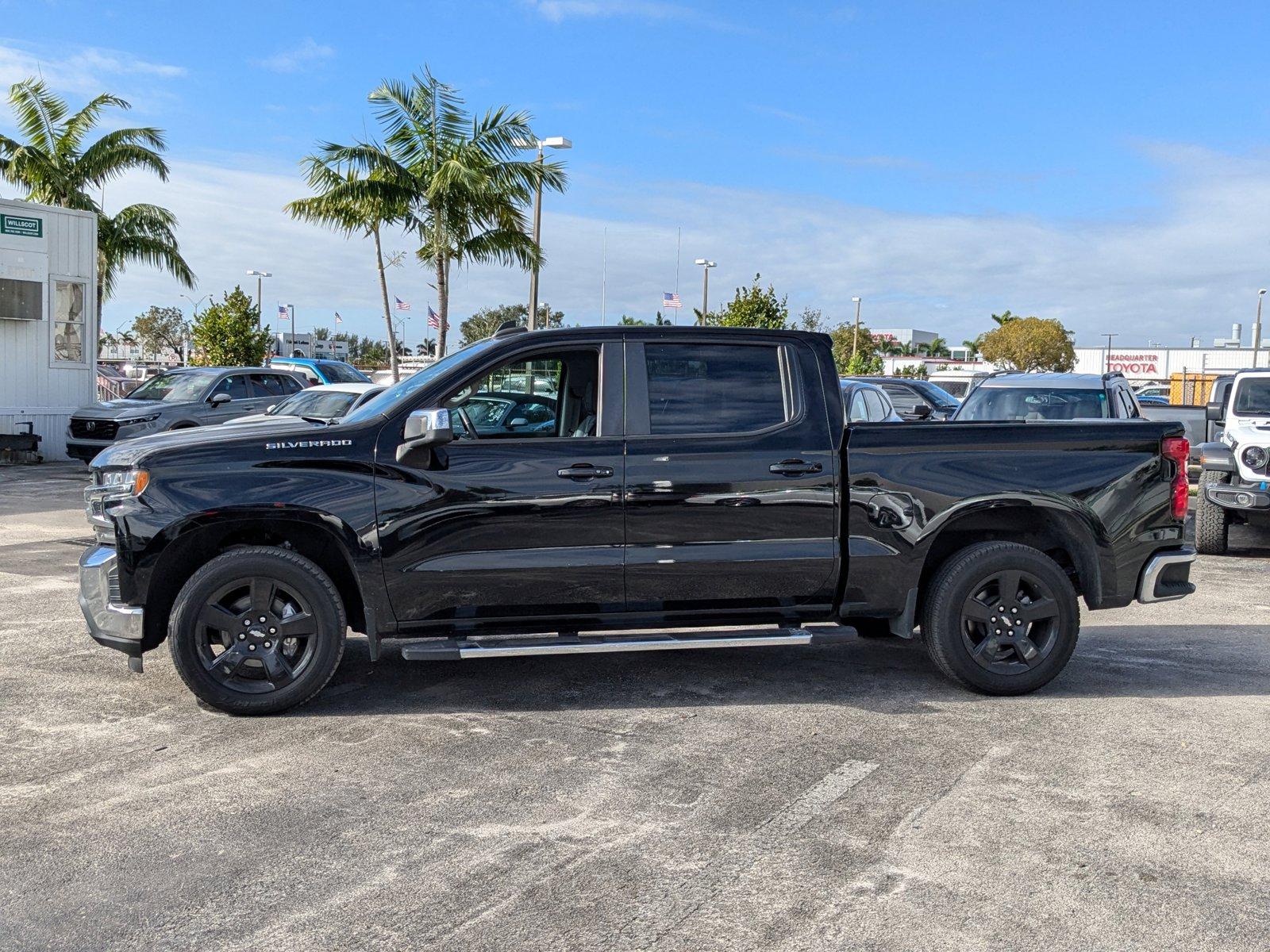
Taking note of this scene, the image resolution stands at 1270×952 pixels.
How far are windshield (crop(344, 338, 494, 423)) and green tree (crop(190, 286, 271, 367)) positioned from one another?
39.8 meters

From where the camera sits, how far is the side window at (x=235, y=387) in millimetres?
19922

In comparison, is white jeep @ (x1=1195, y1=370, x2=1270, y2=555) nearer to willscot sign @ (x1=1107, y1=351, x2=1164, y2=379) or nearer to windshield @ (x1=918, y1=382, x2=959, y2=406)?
windshield @ (x1=918, y1=382, x2=959, y2=406)

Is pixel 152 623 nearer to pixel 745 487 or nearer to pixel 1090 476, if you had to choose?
pixel 745 487

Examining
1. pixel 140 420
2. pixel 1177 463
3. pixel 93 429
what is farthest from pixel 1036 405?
pixel 93 429

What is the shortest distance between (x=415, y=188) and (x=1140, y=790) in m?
21.5

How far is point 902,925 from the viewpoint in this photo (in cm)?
362

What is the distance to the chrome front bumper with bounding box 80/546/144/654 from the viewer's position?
566cm

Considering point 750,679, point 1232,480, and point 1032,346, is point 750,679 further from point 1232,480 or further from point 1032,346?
point 1032,346

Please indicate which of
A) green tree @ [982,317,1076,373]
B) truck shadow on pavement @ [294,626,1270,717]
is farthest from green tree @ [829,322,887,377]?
truck shadow on pavement @ [294,626,1270,717]

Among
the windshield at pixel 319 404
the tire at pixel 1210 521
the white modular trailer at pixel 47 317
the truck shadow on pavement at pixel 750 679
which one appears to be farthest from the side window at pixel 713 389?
the white modular trailer at pixel 47 317

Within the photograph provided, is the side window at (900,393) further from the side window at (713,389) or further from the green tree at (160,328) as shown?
the green tree at (160,328)

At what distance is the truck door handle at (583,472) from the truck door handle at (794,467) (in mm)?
834

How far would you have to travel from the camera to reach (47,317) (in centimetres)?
2212

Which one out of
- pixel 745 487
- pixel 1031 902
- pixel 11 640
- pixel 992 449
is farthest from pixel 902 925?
pixel 11 640
